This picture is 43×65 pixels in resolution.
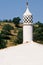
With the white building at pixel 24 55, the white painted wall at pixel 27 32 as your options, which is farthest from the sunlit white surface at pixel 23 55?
the white painted wall at pixel 27 32

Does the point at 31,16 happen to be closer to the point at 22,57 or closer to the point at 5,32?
the point at 22,57

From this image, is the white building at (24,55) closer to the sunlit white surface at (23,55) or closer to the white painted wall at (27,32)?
the sunlit white surface at (23,55)

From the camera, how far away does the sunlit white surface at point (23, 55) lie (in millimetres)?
11336

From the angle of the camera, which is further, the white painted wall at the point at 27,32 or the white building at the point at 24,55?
the white painted wall at the point at 27,32

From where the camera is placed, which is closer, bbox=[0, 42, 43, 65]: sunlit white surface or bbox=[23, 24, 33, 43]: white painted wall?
bbox=[0, 42, 43, 65]: sunlit white surface

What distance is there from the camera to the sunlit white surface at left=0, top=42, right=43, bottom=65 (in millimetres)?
11336

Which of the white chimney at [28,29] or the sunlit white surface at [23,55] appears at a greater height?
the white chimney at [28,29]

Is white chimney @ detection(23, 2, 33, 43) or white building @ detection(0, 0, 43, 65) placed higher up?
white chimney @ detection(23, 2, 33, 43)

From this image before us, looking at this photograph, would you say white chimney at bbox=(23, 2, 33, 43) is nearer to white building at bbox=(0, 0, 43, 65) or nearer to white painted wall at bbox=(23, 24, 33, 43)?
white painted wall at bbox=(23, 24, 33, 43)

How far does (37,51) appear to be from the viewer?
39.9 ft

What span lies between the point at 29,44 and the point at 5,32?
58619 mm

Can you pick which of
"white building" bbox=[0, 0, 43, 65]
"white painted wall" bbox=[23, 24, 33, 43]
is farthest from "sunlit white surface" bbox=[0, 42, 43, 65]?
"white painted wall" bbox=[23, 24, 33, 43]

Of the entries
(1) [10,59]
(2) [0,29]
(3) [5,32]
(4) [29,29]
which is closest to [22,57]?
(1) [10,59]

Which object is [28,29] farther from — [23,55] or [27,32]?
[23,55]
